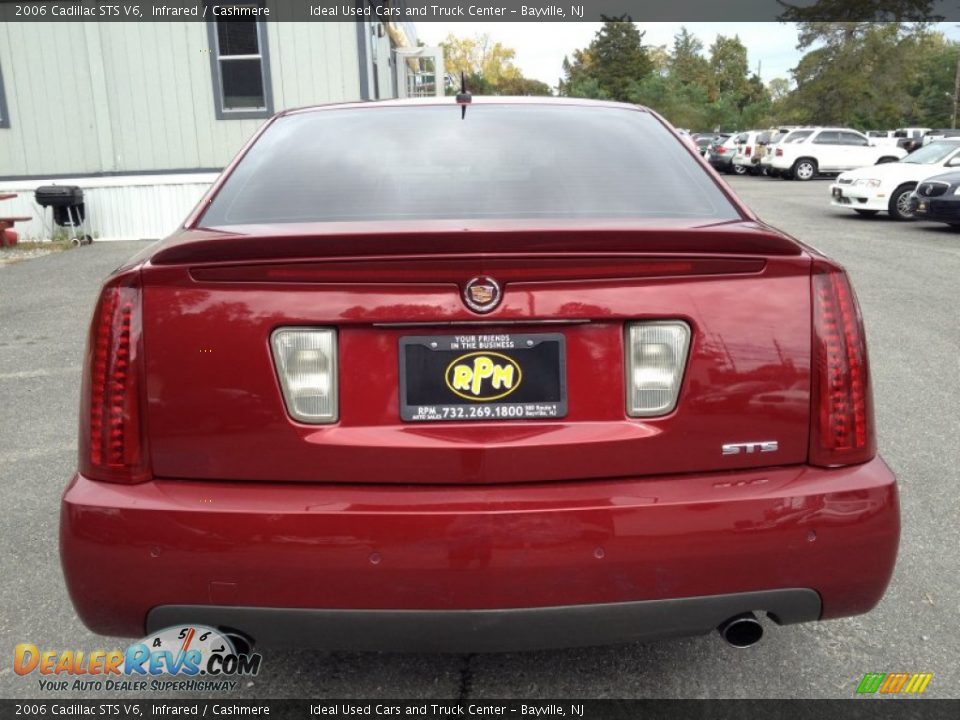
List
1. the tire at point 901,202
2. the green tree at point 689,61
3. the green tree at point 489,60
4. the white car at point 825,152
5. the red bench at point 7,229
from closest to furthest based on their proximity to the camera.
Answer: the red bench at point 7,229, the tire at point 901,202, the white car at point 825,152, the green tree at point 489,60, the green tree at point 689,61

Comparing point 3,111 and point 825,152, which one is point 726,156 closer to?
point 825,152

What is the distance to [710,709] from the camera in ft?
8.03

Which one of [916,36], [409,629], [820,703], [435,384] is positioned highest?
[916,36]

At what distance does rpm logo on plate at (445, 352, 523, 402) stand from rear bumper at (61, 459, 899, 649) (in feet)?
0.72

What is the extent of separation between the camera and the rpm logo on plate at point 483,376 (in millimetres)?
2002

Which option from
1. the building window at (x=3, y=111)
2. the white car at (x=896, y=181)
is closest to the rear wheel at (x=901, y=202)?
the white car at (x=896, y=181)

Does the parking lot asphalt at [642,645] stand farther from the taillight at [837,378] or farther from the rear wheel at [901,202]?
the rear wheel at [901,202]

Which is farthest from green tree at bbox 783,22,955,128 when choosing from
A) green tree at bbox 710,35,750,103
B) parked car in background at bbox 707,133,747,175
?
green tree at bbox 710,35,750,103

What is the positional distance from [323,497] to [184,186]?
1316 cm

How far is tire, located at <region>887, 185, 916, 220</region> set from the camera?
620 inches

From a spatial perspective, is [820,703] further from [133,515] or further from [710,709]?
[133,515]

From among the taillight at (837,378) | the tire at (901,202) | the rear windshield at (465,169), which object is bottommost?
the tire at (901,202)

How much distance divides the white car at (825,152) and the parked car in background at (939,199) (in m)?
14.7

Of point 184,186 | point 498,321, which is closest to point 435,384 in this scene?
point 498,321
